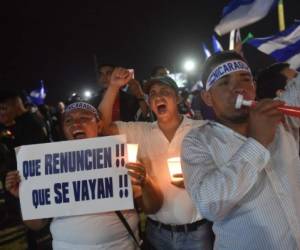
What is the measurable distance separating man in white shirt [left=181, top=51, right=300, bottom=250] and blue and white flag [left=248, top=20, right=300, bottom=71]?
3153 millimetres

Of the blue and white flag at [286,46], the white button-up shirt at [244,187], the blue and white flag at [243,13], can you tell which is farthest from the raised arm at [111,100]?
the blue and white flag at [243,13]

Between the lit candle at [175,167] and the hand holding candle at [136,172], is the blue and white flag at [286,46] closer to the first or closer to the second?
the lit candle at [175,167]

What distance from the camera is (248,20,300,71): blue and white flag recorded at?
5.23 metres

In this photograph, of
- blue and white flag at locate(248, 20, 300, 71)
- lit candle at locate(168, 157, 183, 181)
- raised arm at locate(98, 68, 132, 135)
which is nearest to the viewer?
lit candle at locate(168, 157, 183, 181)

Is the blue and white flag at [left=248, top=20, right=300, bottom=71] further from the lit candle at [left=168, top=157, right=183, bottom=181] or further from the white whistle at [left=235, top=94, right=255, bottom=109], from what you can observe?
the white whistle at [left=235, top=94, right=255, bottom=109]

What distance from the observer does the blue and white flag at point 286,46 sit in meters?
5.23

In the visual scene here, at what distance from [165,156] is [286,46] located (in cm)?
298

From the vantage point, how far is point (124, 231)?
3.04 metres

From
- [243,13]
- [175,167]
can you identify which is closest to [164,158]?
[175,167]

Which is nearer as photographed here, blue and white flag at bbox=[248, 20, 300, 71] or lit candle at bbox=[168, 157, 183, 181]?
lit candle at bbox=[168, 157, 183, 181]

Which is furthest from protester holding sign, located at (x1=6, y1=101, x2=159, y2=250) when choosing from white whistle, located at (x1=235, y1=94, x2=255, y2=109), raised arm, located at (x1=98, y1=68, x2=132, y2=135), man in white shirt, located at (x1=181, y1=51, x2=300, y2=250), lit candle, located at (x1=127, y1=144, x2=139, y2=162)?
white whistle, located at (x1=235, y1=94, x2=255, y2=109)

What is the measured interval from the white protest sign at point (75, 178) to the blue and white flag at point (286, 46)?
3.06 meters

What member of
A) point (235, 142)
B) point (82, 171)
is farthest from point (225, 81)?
point (82, 171)

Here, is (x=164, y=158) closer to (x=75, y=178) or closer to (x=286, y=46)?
(x=75, y=178)
